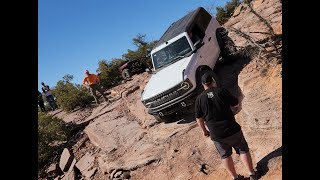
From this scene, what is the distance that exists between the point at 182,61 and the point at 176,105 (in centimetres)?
134

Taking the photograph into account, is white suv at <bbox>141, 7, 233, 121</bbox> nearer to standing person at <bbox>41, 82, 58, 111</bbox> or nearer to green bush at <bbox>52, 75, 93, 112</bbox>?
green bush at <bbox>52, 75, 93, 112</bbox>

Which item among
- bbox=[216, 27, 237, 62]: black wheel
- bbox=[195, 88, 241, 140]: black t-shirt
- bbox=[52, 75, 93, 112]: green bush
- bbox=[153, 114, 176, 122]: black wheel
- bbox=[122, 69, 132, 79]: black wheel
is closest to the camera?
bbox=[195, 88, 241, 140]: black t-shirt

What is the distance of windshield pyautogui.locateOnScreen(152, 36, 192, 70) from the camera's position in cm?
987

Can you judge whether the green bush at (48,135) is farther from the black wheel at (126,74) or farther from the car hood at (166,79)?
the black wheel at (126,74)

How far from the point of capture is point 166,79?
30.6 feet

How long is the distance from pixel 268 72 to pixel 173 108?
258 centimetres

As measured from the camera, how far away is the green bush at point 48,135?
40.6ft

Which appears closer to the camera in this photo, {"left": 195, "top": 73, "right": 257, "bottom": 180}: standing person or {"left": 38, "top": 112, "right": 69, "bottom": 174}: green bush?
{"left": 195, "top": 73, "right": 257, "bottom": 180}: standing person

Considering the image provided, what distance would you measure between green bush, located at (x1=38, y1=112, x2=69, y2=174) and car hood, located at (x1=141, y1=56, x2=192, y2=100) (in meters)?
5.11

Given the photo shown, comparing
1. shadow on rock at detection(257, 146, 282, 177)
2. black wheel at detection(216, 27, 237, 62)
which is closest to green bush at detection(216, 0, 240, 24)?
black wheel at detection(216, 27, 237, 62)

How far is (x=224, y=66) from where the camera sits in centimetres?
1109

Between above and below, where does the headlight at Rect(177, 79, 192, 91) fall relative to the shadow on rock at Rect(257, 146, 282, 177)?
above
